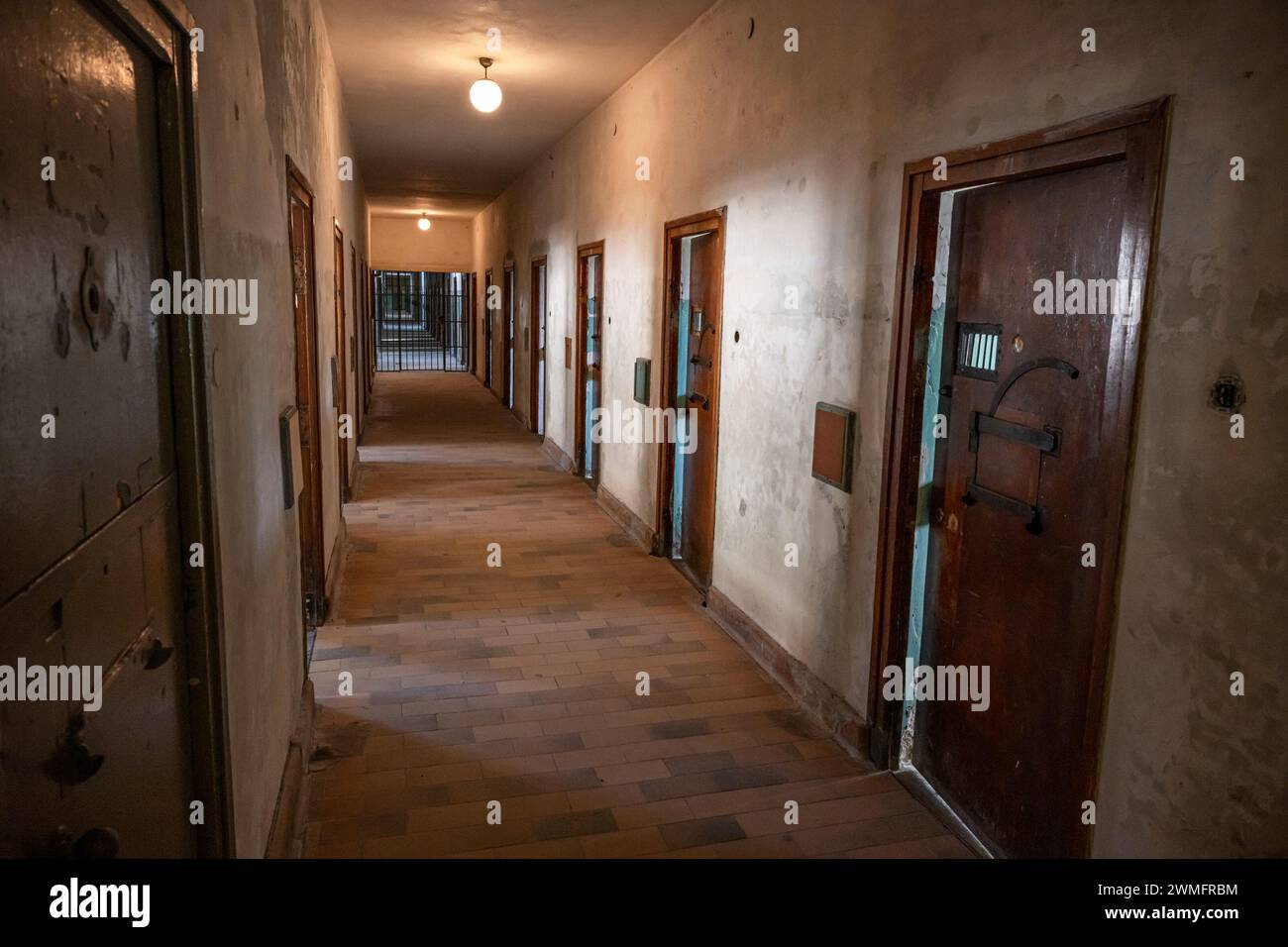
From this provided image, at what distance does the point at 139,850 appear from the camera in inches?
54.0

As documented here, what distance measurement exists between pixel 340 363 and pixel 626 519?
2423 millimetres

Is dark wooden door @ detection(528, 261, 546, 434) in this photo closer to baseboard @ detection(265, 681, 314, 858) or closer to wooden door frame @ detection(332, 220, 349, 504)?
wooden door frame @ detection(332, 220, 349, 504)

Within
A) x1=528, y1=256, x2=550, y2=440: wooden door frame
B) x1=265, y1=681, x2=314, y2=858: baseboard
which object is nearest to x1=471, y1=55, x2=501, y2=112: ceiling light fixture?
x1=265, y1=681, x2=314, y2=858: baseboard

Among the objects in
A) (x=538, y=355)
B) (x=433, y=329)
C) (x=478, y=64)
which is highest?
(x=478, y=64)

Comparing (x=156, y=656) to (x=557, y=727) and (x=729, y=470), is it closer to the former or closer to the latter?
(x=557, y=727)

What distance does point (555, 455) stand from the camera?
936 centimetres

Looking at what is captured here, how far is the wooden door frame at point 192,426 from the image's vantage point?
1576 mm

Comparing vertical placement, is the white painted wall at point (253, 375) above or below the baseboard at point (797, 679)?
above

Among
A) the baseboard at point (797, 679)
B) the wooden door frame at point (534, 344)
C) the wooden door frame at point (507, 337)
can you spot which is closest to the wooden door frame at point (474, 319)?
the wooden door frame at point (507, 337)

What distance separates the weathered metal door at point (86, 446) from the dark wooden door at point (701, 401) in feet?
12.3

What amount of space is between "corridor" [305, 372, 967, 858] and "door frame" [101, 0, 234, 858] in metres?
1.14

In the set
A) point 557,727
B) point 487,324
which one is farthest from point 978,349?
point 487,324

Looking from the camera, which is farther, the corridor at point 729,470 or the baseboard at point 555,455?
the baseboard at point 555,455

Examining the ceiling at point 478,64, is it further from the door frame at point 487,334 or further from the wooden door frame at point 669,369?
the door frame at point 487,334
